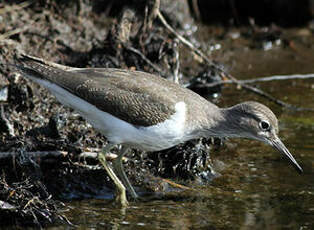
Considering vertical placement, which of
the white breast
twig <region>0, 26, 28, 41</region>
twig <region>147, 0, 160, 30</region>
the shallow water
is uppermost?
twig <region>147, 0, 160, 30</region>

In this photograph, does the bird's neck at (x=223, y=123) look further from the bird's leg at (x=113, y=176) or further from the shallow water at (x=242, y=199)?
the bird's leg at (x=113, y=176)

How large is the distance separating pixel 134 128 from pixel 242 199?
1.28 meters

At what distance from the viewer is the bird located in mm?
5820

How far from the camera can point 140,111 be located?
19.2ft

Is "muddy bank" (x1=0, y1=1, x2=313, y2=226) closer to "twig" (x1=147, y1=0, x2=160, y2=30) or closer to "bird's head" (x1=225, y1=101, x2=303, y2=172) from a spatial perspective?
"twig" (x1=147, y1=0, x2=160, y2=30)

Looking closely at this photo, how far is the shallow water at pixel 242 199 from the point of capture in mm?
5426

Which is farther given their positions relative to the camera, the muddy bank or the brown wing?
the muddy bank

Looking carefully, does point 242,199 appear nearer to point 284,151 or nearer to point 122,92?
point 284,151

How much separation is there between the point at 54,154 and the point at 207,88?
3.07m

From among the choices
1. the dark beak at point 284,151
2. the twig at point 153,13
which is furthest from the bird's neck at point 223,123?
the twig at point 153,13

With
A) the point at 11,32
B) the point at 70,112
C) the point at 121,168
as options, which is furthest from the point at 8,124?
the point at 11,32

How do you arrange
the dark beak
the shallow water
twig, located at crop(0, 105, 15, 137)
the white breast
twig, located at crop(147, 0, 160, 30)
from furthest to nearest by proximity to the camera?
1. twig, located at crop(147, 0, 160, 30)
2. twig, located at crop(0, 105, 15, 137)
3. the dark beak
4. the white breast
5. the shallow water

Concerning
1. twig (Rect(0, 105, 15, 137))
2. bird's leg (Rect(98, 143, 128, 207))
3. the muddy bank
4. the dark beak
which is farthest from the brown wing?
the dark beak

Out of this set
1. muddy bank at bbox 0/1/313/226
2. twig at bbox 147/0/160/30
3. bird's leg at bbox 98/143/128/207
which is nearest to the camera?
bird's leg at bbox 98/143/128/207
